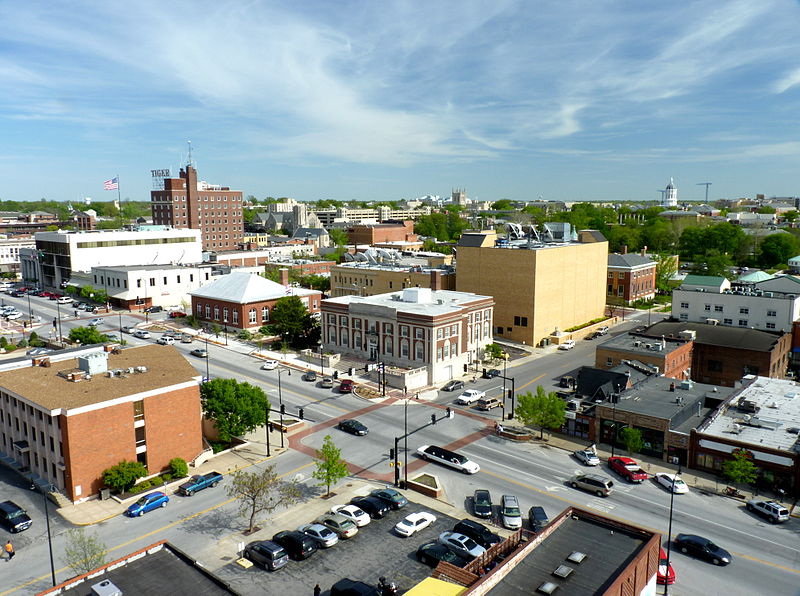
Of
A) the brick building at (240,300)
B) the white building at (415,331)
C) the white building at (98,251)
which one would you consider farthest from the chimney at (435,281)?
A: the white building at (98,251)

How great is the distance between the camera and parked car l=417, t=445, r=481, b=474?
46.2 meters

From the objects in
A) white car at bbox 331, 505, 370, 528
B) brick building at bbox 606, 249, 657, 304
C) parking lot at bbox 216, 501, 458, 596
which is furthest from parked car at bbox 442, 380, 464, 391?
brick building at bbox 606, 249, 657, 304

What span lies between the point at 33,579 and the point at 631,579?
30631 millimetres

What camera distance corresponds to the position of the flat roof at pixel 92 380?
4244 cm

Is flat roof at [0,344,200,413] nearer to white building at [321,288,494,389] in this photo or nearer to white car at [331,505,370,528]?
white car at [331,505,370,528]

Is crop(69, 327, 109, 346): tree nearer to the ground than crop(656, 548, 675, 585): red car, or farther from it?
farther from it

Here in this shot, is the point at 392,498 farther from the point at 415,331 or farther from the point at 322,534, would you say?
the point at 415,331

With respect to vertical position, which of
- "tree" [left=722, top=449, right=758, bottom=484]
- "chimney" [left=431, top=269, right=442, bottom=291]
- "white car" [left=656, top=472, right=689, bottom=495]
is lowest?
"white car" [left=656, top=472, right=689, bottom=495]

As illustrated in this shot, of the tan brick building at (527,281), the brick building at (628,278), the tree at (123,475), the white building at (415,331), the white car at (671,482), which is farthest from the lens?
the brick building at (628,278)

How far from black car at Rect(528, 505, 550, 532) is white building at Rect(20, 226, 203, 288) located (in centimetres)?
11583

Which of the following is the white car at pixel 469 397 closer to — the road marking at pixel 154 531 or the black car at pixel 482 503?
the black car at pixel 482 503

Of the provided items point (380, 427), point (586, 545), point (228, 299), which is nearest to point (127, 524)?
point (380, 427)

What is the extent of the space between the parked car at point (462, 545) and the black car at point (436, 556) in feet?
1.08

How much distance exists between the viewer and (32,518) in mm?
39312
